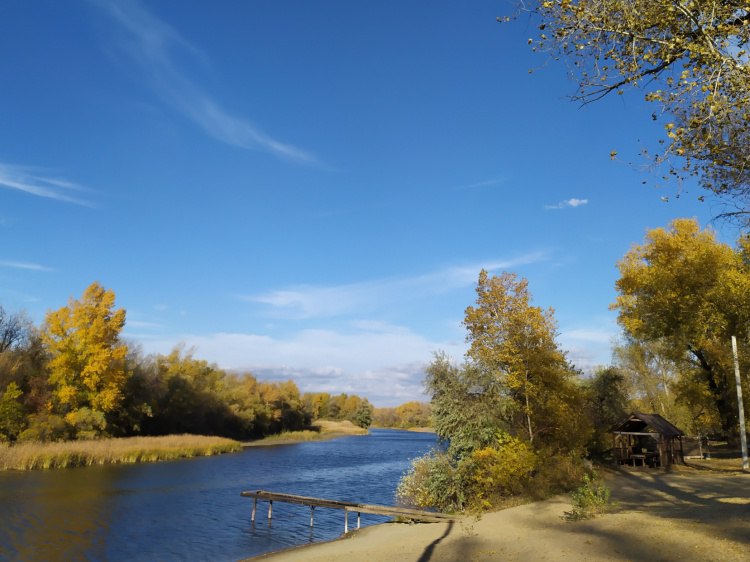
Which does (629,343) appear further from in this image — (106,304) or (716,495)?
(106,304)

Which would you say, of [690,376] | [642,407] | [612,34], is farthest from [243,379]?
[612,34]

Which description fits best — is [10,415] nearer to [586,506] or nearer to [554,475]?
[554,475]

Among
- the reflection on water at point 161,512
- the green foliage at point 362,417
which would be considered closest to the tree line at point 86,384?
the reflection on water at point 161,512

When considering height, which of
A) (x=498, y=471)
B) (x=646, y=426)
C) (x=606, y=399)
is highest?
(x=606, y=399)

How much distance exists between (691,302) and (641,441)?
10731mm

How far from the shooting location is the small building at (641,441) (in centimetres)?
2953

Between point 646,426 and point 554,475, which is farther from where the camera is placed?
point 646,426

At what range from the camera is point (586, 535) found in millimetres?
13062

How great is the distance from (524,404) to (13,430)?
39916 mm

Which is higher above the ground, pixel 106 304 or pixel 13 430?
pixel 106 304

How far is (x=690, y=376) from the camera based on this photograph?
35.2 m

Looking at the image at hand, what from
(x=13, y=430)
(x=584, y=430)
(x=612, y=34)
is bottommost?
(x=13, y=430)

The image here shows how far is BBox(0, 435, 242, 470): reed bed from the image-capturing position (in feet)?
115

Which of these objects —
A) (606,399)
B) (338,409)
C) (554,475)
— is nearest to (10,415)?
(554,475)
